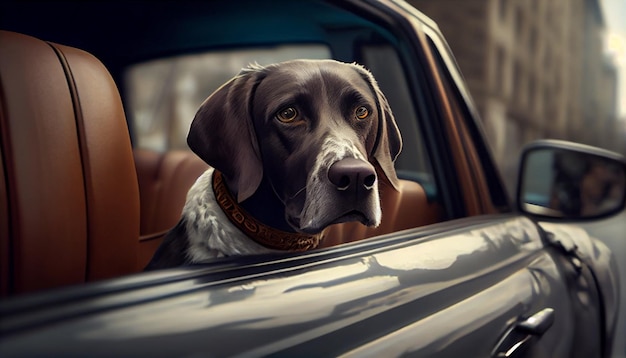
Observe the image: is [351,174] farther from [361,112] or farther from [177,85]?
[177,85]

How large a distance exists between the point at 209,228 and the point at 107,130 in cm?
29

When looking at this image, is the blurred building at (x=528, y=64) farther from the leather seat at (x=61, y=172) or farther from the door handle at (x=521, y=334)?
the leather seat at (x=61, y=172)

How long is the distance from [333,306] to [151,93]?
640mm

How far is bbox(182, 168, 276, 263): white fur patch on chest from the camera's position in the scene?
1.37 metres

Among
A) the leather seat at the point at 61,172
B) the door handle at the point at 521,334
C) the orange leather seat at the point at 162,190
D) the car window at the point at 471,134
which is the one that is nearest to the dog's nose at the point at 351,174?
the orange leather seat at the point at 162,190

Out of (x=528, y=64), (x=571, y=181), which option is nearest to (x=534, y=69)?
(x=528, y=64)

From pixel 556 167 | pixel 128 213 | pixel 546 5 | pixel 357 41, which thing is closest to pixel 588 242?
pixel 556 167

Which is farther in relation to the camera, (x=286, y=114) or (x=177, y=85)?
(x=177, y=85)

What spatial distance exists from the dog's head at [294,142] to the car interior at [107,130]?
0.05m

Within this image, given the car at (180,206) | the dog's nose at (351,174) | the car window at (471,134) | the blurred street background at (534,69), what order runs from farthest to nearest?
1. the blurred street background at (534,69)
2. the car window at (471,134)
3. the dog's nose at (351,174)
4. the car at (180,206)

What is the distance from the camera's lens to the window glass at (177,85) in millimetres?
1425

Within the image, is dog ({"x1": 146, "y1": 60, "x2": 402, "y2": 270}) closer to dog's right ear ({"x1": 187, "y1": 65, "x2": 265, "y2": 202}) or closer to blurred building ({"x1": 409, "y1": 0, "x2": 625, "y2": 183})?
dog's right ear ({"x1": 187, "y1": 65, "x2": 265, "y2": 202})

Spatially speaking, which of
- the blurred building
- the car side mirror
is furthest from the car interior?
the car side mirror

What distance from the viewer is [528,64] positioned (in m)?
23.3
